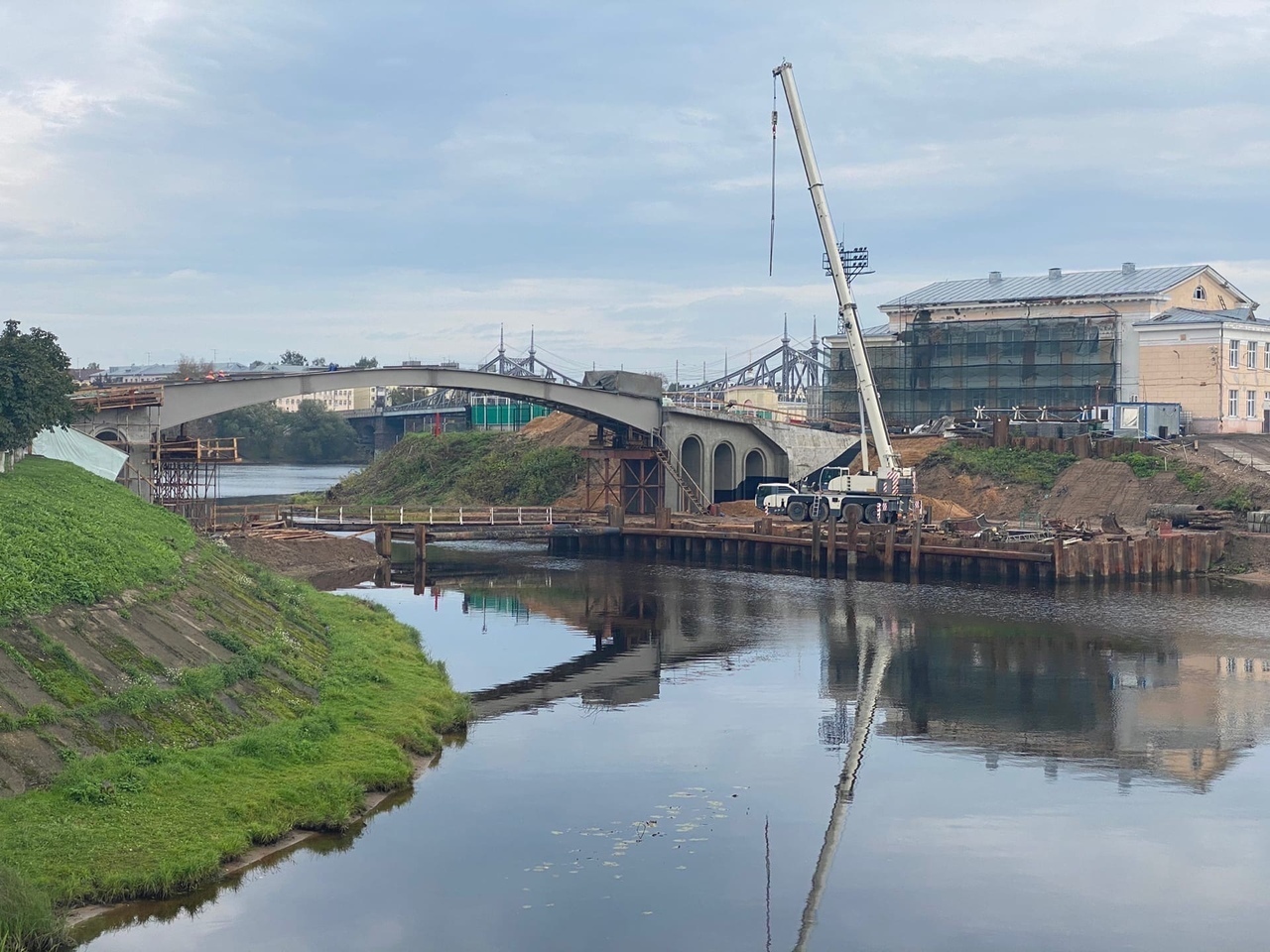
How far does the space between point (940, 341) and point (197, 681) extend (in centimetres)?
7045

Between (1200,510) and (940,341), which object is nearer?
(1200,510)

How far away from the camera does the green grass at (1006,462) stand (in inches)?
3056

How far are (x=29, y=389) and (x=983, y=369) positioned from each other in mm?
59916

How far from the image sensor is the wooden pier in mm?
61156

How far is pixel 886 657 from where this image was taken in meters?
44.9

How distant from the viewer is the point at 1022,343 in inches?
3556

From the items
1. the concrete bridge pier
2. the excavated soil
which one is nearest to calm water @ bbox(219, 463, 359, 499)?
the excavated soil

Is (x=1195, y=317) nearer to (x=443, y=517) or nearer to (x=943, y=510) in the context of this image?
(x=943, y=510)

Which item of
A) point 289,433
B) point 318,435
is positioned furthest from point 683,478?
point 289,433

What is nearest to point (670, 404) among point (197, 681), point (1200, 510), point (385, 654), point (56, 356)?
point (1200, 510)

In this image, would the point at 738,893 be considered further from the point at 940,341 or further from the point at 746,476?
the point at 940,341

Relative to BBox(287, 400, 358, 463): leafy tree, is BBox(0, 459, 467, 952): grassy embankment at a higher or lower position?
lower

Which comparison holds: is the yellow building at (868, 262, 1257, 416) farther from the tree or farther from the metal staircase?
the tree

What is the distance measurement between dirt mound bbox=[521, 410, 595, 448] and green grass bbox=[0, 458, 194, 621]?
175 ft
